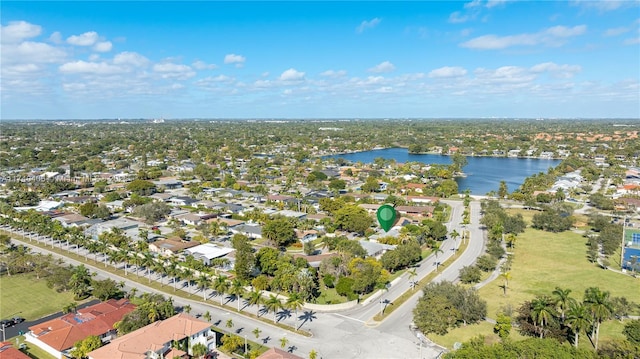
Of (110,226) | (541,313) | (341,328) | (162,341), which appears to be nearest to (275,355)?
(162,341)

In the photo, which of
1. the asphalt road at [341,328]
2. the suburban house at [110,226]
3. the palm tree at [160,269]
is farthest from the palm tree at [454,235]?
the suburban house at [110,226]

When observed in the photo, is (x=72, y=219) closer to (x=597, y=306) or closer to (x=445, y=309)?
(x=445, y=309)

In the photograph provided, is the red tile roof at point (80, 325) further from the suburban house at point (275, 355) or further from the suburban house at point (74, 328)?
the suburban house at point (275, 355)

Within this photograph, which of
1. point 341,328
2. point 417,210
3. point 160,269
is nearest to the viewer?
point 341,328

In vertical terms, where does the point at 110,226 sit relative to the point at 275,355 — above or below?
above

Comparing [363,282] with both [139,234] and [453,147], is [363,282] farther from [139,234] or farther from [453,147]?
[453,147]

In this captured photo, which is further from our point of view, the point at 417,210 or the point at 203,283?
the point at 417,210
